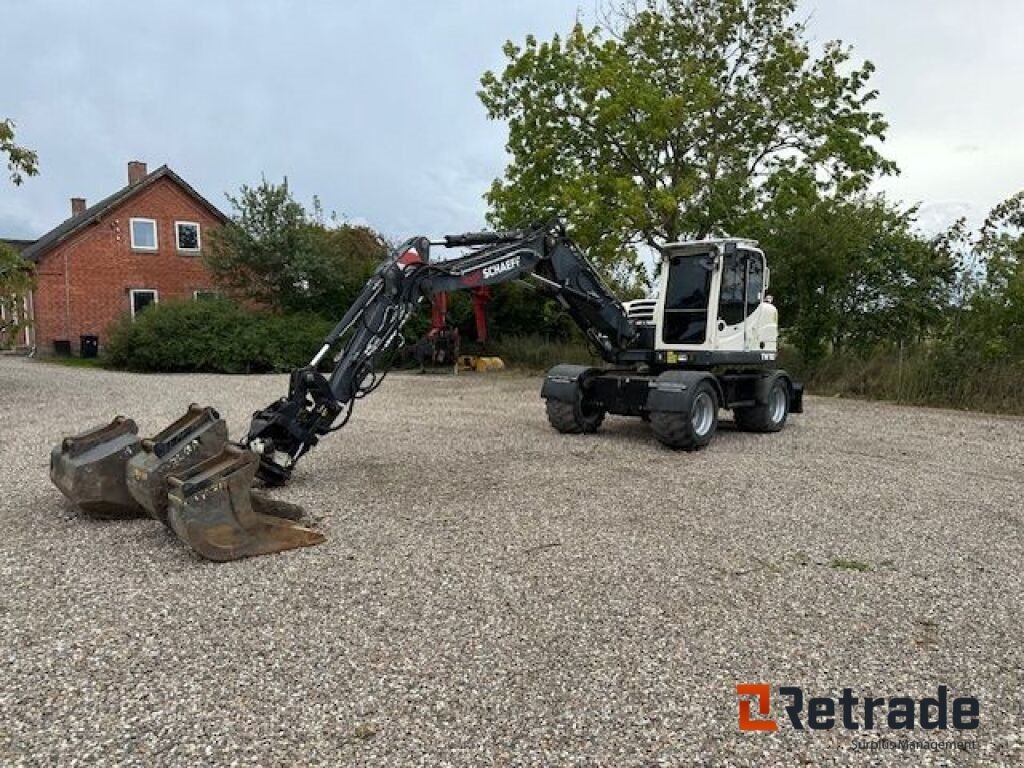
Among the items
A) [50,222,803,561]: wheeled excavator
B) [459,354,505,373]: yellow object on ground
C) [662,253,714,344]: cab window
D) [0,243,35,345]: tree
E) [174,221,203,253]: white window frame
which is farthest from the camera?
[174,221,203,253]: white window frame

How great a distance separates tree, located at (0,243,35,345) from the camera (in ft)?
44.8

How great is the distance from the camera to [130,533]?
5586 mm

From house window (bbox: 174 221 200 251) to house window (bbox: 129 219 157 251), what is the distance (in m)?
0.77

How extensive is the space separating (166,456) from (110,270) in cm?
2571

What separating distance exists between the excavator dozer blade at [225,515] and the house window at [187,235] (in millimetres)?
26191

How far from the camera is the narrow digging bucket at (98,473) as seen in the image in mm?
5727

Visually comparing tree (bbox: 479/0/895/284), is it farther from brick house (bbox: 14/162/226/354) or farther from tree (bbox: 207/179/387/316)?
brick house (bbox: 14/162/226/354)

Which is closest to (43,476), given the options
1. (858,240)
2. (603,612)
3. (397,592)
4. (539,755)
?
(397,592)

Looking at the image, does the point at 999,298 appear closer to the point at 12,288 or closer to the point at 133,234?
the point at 12,288

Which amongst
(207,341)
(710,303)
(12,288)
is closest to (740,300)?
(710,303)

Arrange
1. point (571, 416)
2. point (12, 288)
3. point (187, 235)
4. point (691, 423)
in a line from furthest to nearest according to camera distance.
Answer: point (187, 235)
point (12, 288)
point (571, 416)
point (691, 423)

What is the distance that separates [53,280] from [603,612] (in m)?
28.7

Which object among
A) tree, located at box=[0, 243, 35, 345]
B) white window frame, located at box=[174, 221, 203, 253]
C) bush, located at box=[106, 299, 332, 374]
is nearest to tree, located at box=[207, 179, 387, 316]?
bush, located at box=[106, 299, 332, 374]

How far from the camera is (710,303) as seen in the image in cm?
1012
